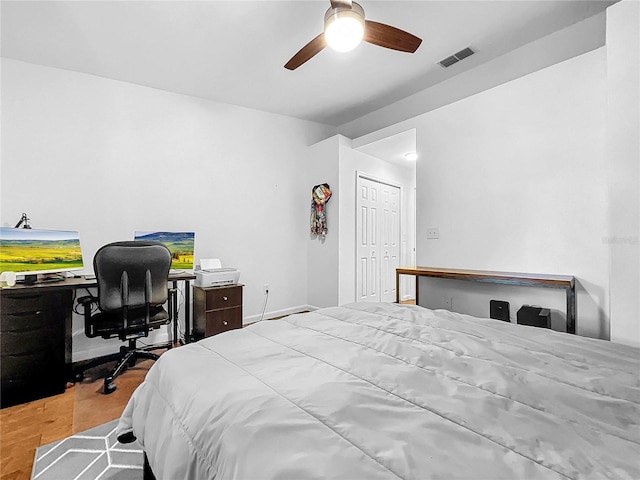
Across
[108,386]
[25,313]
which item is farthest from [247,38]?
[108,386]

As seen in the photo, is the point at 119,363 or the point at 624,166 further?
the point at 119,363

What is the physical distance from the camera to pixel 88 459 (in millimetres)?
1616

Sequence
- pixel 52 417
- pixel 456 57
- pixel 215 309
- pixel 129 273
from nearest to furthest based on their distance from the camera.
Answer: pixel 52 417, pixel 129 273, pixel 456 57, pixel 215 309

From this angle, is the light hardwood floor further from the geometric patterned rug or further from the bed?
the bed

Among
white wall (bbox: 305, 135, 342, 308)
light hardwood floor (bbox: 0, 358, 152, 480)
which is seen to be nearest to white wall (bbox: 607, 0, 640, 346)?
white wall (bbox: 305, 135, 342, 308)

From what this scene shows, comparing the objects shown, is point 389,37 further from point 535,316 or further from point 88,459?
point 88,459

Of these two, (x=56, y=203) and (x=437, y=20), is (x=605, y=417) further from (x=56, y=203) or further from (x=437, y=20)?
(x=56, y=203)

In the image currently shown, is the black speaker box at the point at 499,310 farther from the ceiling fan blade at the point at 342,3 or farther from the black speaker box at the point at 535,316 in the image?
the ceiling fan blade at the point at 342,3

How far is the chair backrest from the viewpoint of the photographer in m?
2.34

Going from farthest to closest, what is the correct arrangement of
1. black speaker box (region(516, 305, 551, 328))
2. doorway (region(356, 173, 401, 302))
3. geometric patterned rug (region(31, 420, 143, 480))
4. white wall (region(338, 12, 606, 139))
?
doorway (region(356, 173, 401, 302))
white wall (region(338, 12, 606, 139))
black speaker box (region(516, 305, 551, 328))
geometric patterned rug (region(31, 420, 143, 480))

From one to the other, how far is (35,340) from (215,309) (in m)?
1.44

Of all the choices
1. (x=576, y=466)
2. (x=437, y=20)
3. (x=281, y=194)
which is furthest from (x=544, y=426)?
(x=281, y=194)

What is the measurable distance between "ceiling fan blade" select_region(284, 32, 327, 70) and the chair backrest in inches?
73.4

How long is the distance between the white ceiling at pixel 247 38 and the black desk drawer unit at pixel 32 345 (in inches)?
83.8
